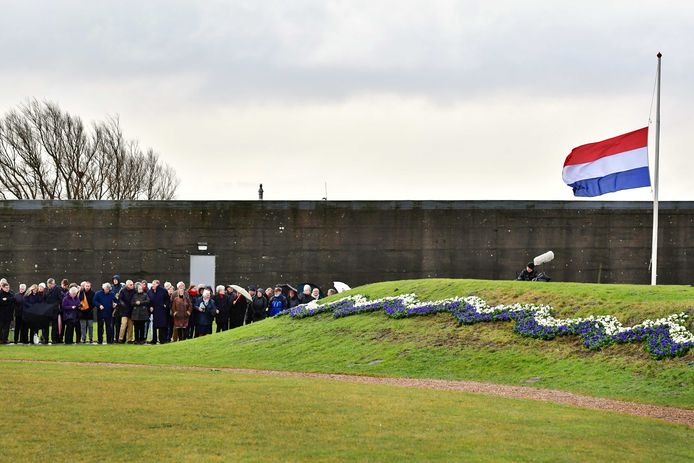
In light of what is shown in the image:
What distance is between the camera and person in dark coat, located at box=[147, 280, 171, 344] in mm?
32969

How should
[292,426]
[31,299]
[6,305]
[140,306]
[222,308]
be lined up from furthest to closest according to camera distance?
1. [222,308]
2. [140,306]
3. [6,305]
4. [31,299]
5. [292,426]

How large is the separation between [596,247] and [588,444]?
1319 inches

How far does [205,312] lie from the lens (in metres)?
33.8

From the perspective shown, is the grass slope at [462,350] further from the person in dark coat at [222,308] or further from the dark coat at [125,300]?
the person in dark coat at [222,308]

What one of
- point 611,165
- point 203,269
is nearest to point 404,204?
point 203,269

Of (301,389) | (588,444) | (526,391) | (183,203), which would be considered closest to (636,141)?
(526,391)

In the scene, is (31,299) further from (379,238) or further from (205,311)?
(379,238)

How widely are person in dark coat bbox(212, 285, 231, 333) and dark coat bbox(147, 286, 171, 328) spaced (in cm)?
189

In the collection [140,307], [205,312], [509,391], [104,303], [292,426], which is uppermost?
[104,303]

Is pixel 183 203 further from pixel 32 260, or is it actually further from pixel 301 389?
pixel 301 389

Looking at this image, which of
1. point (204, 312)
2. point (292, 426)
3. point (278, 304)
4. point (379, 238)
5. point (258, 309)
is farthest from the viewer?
point (379, 238)

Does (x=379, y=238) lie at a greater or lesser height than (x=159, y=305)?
greater

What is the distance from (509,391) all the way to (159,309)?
15210 mm

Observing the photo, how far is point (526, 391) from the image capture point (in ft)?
68.9
